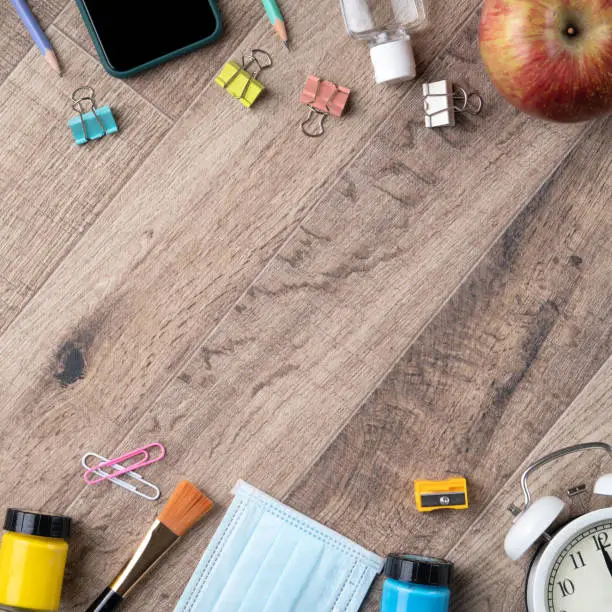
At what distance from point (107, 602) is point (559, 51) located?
2.74 feet

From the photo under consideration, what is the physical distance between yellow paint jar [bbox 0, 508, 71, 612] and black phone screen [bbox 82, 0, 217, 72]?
1.85ft

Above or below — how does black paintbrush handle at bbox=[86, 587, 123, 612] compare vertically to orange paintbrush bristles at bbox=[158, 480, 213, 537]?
below

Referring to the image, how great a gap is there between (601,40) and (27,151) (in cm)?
Result: 69

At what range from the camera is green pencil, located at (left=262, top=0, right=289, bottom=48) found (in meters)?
0.97

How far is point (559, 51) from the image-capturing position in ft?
2.84

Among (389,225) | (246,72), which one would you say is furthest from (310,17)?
(389,225)

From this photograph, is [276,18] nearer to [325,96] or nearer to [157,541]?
[325,96]

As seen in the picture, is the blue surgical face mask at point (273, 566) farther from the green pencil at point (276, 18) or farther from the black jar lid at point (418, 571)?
the green pencil at point (276, 18)

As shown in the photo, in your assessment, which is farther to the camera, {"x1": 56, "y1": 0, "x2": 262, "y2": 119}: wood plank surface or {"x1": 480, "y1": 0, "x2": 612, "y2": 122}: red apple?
{"x1": 56, "y1": 0, "x2": 262, "y2": 119}: wood plank surface

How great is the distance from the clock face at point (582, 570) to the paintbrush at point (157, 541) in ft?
1.45

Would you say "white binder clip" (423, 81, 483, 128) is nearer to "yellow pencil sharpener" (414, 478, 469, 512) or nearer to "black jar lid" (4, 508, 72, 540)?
"yellow pencil sharpener" (414, 478, 469, 512)

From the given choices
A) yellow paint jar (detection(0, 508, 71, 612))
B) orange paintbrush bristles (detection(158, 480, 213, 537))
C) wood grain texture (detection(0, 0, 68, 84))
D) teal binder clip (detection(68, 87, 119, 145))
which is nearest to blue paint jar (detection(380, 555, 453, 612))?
orange paintbrush bristles (detection(158, 480, 213, 537))

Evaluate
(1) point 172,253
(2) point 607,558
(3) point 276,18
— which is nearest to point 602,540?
(2) point 607,558

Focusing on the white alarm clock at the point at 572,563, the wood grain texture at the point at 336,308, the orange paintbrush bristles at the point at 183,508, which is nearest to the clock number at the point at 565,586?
the white alarm clock at the point at 572,563
